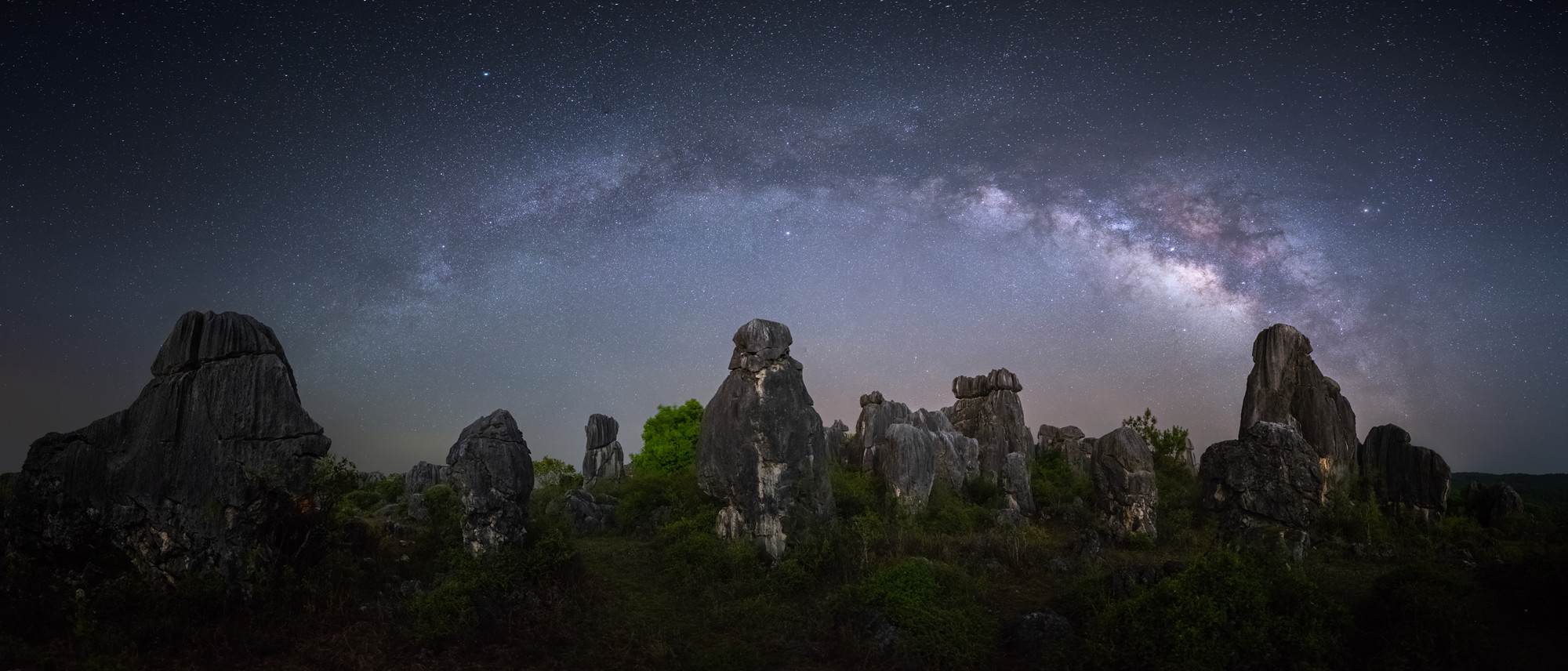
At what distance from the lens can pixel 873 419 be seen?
39750mm

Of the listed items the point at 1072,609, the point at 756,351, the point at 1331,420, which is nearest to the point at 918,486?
the point at 756,351

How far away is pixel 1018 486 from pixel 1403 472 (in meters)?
14.2

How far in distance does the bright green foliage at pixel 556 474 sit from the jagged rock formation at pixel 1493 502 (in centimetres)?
4081

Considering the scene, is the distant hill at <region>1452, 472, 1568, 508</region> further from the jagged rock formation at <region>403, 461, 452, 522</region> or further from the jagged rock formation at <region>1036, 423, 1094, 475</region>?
the jagged rock formation at <region>403, 461, 452, 522</region>

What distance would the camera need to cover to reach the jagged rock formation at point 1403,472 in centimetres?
2709

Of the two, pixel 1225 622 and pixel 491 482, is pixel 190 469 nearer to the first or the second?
pixel 491 482

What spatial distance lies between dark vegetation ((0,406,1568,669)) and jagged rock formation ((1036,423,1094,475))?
1742 centimetres

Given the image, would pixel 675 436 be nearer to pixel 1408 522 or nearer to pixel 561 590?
pixel 561 590

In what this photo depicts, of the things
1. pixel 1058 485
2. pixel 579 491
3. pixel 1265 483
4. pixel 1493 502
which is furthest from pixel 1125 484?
pixel 579 491

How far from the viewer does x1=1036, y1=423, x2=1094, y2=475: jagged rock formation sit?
130ft

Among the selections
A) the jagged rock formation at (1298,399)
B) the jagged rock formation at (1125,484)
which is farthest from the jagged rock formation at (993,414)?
the jagged rock formation at (1125,484)

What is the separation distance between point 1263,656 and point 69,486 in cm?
2297

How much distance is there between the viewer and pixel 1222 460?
77.5 feet

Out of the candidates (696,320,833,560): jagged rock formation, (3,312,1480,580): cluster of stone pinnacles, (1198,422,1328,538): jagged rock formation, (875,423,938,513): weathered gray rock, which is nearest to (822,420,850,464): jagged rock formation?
(3,312,1480,580): cluster of stone pinnacles
